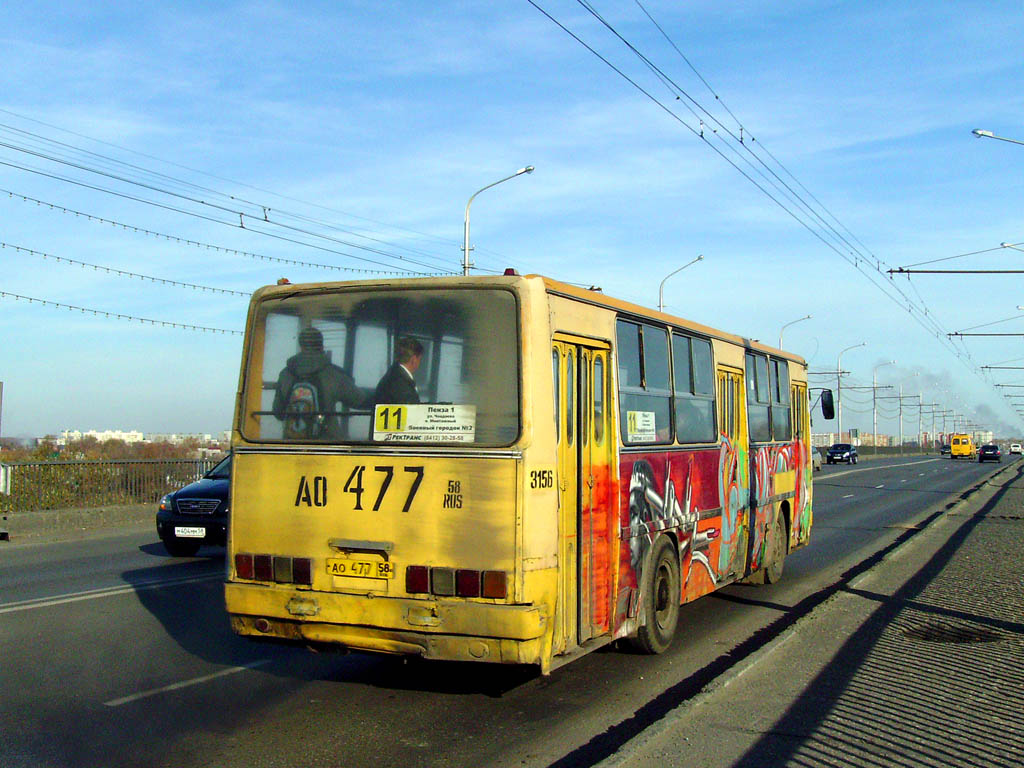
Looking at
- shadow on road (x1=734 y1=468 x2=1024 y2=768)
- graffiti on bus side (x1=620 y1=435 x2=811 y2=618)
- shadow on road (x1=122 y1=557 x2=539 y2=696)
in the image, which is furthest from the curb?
shadow on road (x1=734 y1=468 x2=1024 y2=768)

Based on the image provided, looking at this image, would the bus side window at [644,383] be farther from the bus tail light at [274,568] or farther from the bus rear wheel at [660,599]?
the bus tail light at [274,568]

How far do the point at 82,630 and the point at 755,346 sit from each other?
26.3 ft

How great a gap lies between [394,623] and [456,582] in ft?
1.60

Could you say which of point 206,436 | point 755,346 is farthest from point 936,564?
point 206,436

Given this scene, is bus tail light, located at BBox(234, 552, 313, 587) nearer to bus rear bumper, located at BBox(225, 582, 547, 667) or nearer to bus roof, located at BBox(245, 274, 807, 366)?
bus rear bumper, located at BBox(225, 582, 547, 667)

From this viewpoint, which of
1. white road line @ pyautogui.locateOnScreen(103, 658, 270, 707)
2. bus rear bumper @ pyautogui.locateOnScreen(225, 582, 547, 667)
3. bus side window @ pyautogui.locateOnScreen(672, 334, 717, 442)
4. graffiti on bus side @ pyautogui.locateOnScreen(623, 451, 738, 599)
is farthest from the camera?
bus side window @ pyautogui.locateOnScreen(672, 334, 717, 442)

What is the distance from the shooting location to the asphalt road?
19.6ft

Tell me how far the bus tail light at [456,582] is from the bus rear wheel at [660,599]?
2278 millimetres

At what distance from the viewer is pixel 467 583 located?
624 centimetres

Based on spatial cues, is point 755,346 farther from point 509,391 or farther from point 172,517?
point 172,517

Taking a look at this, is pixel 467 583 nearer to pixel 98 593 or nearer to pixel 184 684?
pixel 184 684

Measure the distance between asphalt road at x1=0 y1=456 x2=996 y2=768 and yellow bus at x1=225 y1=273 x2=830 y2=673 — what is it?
0.50 meters

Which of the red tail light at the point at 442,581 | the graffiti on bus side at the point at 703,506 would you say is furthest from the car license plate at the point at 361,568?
the graffiti on bus side at the point at 703,506

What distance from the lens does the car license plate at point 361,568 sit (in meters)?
6.48
